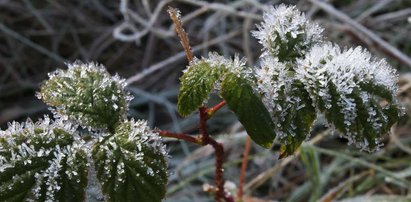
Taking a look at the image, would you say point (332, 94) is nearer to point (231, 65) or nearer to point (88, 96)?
point (231, 65)

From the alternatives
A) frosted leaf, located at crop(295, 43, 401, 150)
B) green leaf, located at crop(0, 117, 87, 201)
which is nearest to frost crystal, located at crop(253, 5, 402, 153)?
frosted leaf, located at crop(295, 43, 401, 150)

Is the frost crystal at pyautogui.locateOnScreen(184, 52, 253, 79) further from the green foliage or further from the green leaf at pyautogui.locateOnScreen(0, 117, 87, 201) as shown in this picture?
the green leaf at pyautogui.locateOnScreen(0, 117, 87, 201)

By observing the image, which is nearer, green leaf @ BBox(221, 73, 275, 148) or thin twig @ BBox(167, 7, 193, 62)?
green leaf @ BBox(221, 73, 275, 148)

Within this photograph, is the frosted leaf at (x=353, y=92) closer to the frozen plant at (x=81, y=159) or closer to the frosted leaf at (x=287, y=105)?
the frosted leaf at (x=287, y=105)

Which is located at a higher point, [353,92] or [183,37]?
[183,37]

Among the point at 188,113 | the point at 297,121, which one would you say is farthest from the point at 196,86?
the point at 297,121

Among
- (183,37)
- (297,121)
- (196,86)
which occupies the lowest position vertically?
(297,121)
